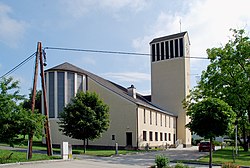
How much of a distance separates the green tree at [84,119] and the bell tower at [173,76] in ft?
92.5

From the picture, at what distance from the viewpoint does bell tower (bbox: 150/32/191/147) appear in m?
60.2

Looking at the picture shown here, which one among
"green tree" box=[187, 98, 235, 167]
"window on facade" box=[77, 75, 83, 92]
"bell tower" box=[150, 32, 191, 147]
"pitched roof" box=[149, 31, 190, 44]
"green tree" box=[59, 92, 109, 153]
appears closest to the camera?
"green tree" box=[187, 98, 235, 167]

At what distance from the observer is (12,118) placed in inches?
759

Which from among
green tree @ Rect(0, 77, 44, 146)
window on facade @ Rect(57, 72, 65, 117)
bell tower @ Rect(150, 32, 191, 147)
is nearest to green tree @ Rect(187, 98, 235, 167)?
green tree @ Rect(0, 77, 44, 146)

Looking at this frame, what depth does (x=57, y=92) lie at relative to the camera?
43500 millimetres

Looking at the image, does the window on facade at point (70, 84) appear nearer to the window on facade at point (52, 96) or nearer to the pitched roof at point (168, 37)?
the window on facade at point (52, 96)

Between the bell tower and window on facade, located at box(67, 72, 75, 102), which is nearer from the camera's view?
window on facade, located at box(67, 72, 75, 102)

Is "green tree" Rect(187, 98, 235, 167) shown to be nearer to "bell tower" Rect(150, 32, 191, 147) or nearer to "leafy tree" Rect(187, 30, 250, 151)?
"leafy tree" Rect(187, 30, 250, 151)

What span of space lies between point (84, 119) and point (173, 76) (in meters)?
31.1

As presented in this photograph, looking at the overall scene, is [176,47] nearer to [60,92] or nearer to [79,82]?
[79,82]

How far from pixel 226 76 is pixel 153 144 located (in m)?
17.3

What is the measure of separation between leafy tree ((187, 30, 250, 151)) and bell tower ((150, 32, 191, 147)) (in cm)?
2176

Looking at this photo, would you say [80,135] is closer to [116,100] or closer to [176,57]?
[116,100]

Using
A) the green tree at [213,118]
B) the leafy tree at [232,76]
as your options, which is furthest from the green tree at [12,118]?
the leafy tree at [232,76]
